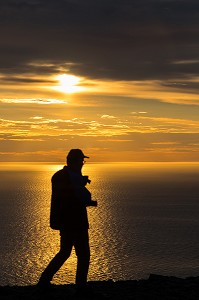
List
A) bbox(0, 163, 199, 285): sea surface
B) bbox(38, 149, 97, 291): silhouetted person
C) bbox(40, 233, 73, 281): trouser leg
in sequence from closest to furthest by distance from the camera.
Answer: bbox(38, 149, 97, 291): silhouetted person
bbox(40, 233, 73, 281): trouser leg
bbox(0, 163, 199, 285): sea surface

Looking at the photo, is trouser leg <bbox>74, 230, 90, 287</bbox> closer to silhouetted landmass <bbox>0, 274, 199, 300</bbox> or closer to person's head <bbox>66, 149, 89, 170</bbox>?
silhouetted landmass <bbox>0, 274, 199, 300</bbox>

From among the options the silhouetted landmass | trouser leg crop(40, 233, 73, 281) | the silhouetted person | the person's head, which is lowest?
the silhouetted landmass

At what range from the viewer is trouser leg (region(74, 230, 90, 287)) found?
10602 millimetres

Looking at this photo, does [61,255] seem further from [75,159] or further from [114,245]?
[114,245]

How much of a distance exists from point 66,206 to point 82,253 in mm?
1021

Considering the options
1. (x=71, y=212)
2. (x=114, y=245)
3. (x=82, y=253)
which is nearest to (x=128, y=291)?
(x=82, y=253)

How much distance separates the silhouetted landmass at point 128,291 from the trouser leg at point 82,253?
0.40m

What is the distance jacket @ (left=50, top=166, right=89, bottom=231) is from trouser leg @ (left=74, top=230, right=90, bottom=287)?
188mm

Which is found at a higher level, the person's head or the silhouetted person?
the person's head

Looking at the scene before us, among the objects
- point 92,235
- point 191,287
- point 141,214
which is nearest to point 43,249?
point 92,235

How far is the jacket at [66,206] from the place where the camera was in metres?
10.6

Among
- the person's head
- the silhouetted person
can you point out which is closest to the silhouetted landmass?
the silhouetted person

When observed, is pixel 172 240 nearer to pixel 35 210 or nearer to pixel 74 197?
pixel 35 210

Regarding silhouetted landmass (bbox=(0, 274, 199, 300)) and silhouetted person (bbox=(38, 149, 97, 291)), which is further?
silhouetted landmass (bbox=(0, 274, 199, 300))
